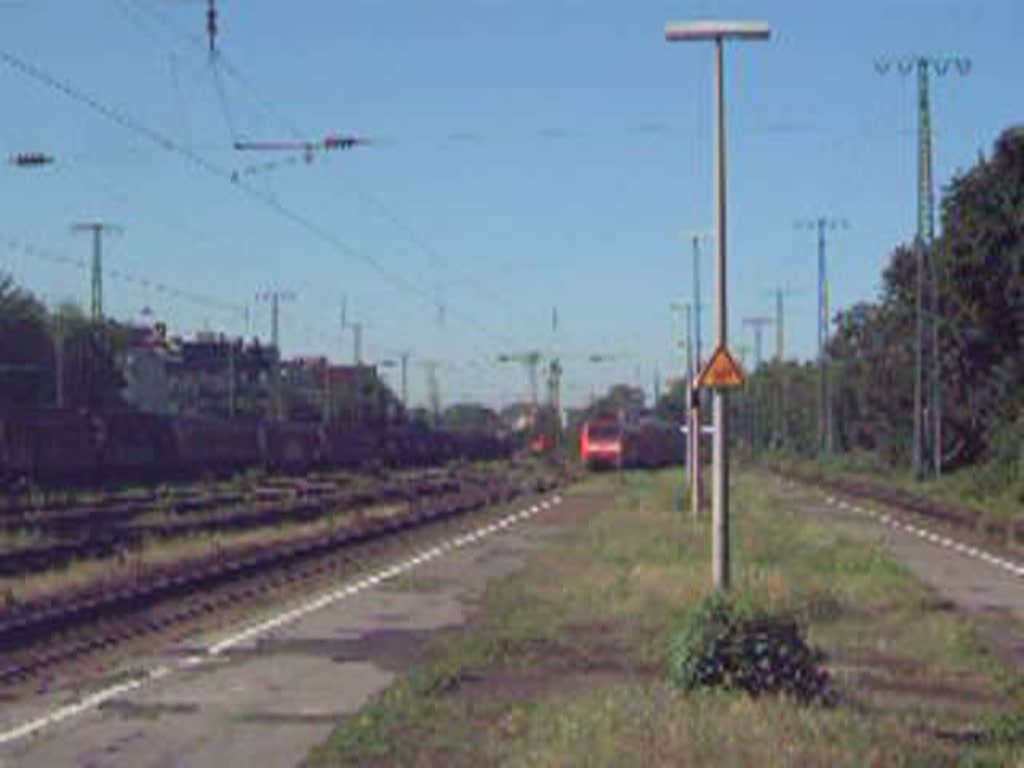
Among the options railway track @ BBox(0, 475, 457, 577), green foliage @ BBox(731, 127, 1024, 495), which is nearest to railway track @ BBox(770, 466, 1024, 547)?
green foliage @ BBox(731, 127, 1024, 495)

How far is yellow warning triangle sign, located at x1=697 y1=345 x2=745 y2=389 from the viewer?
69.1 feet

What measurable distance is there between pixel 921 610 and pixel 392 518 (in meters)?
25.6

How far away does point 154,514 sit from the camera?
44688 millimetres

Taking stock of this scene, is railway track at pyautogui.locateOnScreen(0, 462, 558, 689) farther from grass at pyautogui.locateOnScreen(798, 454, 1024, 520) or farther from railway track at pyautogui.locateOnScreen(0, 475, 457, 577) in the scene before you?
grass at pyautogui.locateOnScreen(798, 454, 1024, 520)

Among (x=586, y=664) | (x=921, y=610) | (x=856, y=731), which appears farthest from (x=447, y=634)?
(x=856, y=731)

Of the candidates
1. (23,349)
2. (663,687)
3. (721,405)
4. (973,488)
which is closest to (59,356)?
(23,349)

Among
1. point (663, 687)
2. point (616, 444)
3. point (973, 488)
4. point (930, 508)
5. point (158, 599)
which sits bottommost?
point (158, 599)

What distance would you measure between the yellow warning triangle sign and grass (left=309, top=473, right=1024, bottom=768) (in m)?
2.53

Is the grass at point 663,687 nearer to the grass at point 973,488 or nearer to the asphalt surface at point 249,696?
the asphalt surface at point 249,696

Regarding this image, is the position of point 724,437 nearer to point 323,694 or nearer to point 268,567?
point 323,694

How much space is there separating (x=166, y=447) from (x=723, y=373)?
46724 mm

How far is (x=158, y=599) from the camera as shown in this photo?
83.9ft

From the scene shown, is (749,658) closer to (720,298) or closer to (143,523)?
(720,298)

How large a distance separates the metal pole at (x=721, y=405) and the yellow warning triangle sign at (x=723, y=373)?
0.23 m
